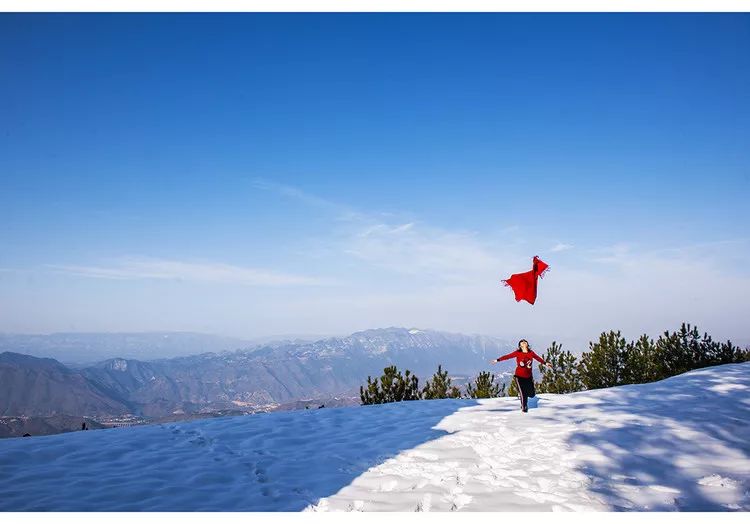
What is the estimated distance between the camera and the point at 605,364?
53.2ft


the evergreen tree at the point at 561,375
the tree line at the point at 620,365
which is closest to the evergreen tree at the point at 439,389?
the tree line at the point at 620,365

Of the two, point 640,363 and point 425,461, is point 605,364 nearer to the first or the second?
point 640,363

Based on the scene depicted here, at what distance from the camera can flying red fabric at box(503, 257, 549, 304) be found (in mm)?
9477

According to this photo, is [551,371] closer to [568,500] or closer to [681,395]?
[681,395]

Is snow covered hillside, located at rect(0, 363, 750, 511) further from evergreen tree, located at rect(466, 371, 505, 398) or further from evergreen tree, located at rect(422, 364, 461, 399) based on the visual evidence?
evergreen tree, located at rect(466, 371, 505, 398)

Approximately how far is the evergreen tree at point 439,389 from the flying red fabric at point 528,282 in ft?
21.2

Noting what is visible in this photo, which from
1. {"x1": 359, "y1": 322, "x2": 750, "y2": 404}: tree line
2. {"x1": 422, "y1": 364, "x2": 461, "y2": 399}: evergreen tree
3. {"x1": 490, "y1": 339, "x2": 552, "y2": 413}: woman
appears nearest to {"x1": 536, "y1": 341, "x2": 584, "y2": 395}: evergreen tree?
{"x1": 359, "y1": 322, "x2": 750, "y2": 404}: tree line

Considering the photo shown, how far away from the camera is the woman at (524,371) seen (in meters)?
9.66

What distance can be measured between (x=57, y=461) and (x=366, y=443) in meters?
5.21

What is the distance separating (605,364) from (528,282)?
A: 30.1ft

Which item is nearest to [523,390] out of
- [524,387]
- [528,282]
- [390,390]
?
[524,387]

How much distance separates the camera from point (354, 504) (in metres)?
5.16

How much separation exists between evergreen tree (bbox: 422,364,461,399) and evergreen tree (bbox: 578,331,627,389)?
17.1 ft
